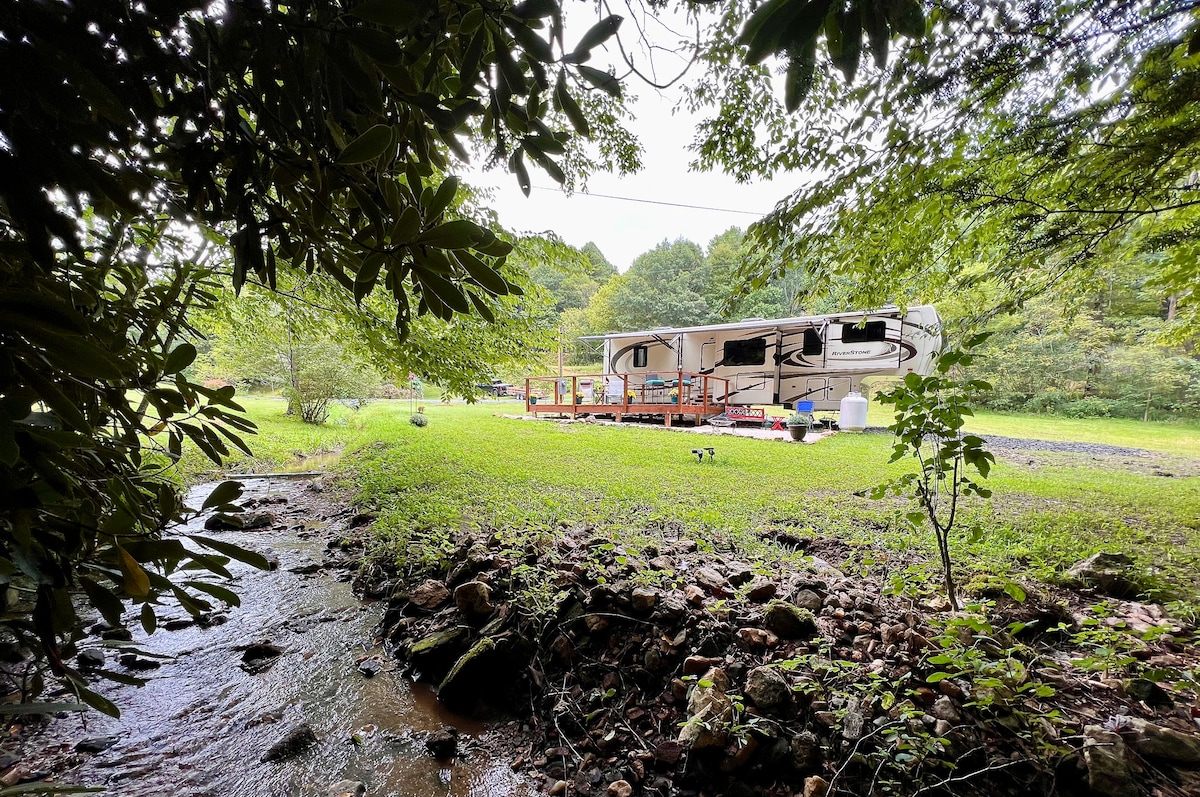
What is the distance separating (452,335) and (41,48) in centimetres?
356

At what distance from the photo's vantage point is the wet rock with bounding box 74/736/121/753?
161 centimetres

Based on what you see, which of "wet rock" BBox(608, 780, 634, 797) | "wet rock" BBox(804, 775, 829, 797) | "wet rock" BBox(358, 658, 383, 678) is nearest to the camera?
"wet rock" BBox(804, 775, 829, 797)

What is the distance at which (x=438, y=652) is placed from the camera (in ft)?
6.97

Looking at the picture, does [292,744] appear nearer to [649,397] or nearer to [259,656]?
[259,656]

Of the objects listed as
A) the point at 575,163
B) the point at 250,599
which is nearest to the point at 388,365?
the point at 250,599

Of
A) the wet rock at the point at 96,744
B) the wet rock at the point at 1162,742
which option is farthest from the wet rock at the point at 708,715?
the wet rock at the point at 96,744

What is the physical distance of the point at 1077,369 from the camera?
14.3 m

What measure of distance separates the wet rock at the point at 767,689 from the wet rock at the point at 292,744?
1.76m

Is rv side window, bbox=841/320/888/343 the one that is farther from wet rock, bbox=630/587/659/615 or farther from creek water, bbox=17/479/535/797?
creek water, bbox=17/479/535/797

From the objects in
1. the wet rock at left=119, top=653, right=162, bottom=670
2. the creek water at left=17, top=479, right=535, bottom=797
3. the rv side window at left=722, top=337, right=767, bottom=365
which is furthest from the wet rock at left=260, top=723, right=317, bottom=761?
the rv side window at left=722, top=337, right=767, bottom=365

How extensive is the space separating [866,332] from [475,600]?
11079mm

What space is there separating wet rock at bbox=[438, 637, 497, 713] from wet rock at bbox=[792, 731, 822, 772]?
4.25ft

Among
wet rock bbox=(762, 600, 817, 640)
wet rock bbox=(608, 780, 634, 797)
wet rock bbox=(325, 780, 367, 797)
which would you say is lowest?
wet rock bbox=(325, 780, 367, 797)

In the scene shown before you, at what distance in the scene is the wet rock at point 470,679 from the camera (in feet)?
6.32
